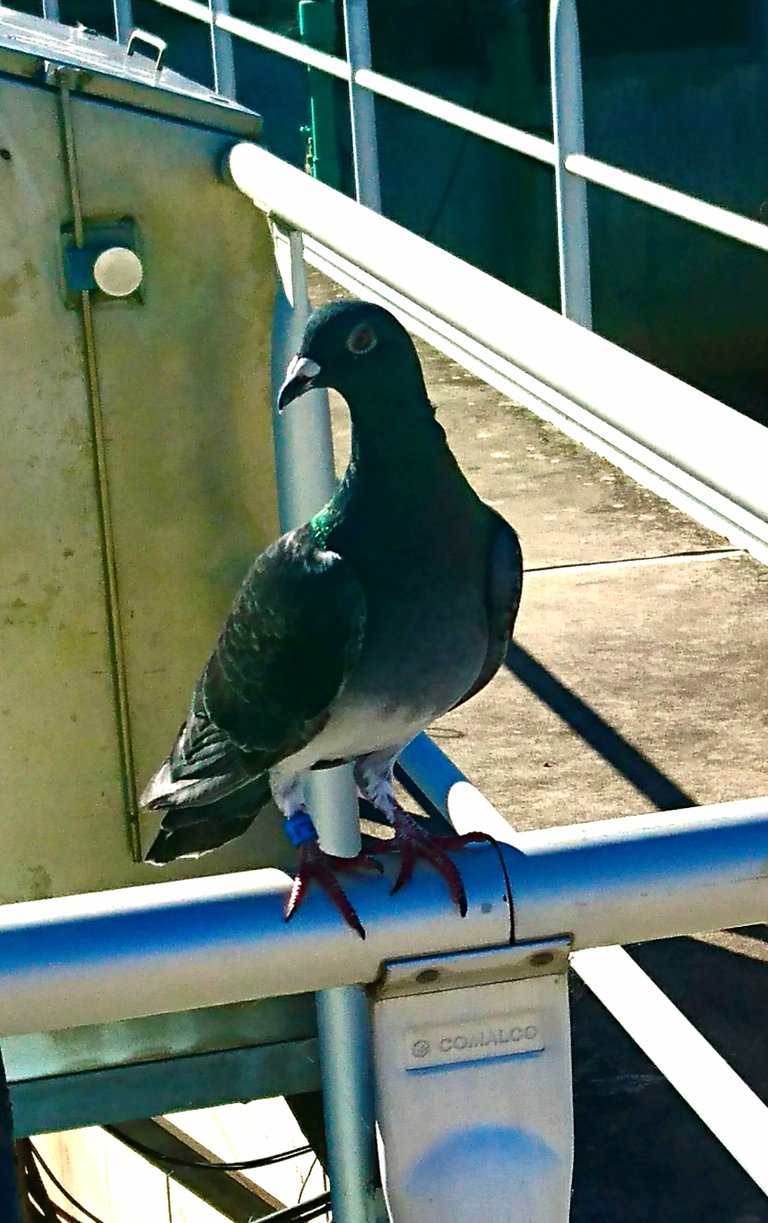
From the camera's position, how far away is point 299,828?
2.14 m

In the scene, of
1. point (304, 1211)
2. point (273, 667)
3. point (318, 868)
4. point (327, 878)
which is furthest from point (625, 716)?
point (327, 878)

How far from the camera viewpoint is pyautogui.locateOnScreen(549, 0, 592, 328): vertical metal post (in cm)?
472

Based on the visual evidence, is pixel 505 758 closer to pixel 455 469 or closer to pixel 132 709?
pixel 132 709

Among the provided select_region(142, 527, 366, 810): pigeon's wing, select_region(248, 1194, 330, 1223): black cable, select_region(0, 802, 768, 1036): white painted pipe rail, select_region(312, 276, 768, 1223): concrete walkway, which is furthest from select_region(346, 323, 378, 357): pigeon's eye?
select_region(248, 1194, 330, 1223): black cable

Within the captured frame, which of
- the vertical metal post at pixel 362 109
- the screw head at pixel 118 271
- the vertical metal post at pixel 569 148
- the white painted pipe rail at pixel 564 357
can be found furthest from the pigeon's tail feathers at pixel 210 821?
the vertical metal post at pixel 362 109

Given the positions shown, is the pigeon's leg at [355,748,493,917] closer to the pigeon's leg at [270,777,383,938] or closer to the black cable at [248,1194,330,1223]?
the pigeon's leg at [270,777,383,938]

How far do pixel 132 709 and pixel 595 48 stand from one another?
7269 mm

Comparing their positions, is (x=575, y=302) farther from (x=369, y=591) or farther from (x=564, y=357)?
(x=564, y=357)

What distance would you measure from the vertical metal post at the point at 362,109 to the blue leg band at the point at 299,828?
13.0 ft

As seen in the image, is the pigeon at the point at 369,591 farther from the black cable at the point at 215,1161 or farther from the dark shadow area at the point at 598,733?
the black cable at the point at 215,1161

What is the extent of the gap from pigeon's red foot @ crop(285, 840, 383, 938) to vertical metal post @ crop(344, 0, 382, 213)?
4603mm

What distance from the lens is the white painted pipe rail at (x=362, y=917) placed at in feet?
3.68

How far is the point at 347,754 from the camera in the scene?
2.41 meters

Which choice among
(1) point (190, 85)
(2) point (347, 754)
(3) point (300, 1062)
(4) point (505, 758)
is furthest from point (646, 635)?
(2) point (347, 754)
